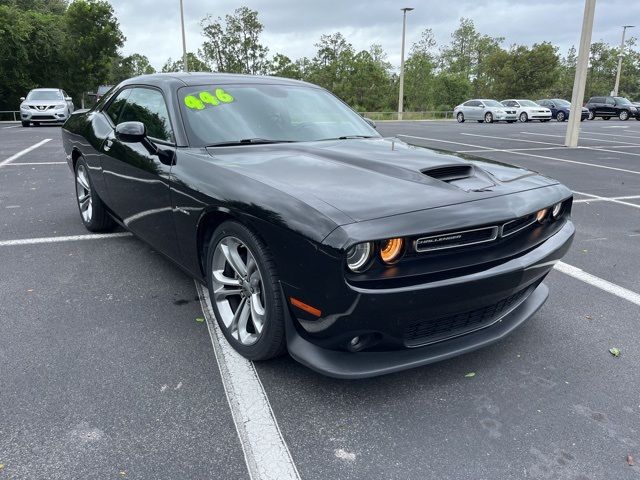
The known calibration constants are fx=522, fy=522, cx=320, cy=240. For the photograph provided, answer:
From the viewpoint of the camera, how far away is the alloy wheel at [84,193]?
5.05 metres

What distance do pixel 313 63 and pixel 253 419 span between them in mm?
54631

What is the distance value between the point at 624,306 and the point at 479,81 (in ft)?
212

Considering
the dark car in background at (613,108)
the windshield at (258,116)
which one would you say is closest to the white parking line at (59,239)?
the windshield at (258,116)

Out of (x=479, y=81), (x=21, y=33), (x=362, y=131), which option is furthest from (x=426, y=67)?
(x=362, y=131)

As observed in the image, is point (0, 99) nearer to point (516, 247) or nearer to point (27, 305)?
point (27, 305)

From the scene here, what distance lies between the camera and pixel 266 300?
2.47 metres

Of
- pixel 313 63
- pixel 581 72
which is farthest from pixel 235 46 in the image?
pixel 581 72

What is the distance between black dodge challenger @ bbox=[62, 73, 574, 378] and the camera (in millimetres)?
2162

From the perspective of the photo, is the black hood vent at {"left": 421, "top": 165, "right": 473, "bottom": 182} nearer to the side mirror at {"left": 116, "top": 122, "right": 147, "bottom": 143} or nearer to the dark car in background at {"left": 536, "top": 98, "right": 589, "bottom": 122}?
the side mirror at {"left": 116, "top": 122, "right": 147, "bottom": 143}

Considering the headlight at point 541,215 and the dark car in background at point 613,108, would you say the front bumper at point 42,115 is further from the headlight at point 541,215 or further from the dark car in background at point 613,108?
the dark car in background at point 613,108

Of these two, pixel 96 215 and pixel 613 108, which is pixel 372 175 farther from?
pixel 613 108

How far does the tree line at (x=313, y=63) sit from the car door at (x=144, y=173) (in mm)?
32612

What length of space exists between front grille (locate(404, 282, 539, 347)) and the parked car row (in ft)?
96.7

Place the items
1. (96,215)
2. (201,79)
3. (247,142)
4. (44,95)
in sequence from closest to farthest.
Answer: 1. (247,142)
2. (201,79)
3. (96,215)
4. (44,95)
